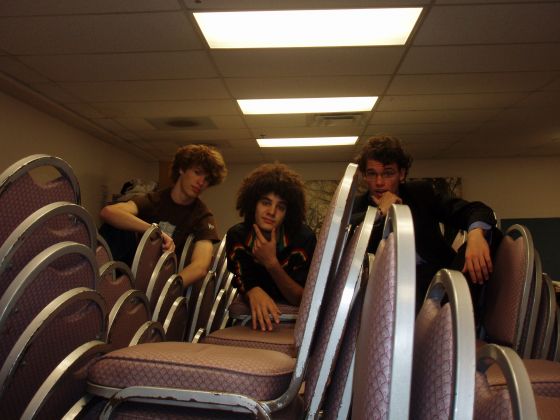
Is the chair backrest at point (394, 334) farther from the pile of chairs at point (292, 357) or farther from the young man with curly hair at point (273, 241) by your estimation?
the young man with curly hair at point (273, 241)

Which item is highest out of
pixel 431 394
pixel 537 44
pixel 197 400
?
pixel 537 44

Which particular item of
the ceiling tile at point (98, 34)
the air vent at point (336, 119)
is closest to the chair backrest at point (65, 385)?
the ceiling tile at point (98, 34)

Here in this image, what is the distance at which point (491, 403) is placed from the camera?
1.30ft

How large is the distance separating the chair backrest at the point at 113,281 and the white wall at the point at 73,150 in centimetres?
348

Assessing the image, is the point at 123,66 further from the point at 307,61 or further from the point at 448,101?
the point at 448,101

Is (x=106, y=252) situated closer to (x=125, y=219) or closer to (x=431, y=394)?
(x=125, y=219)

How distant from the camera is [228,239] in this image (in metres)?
2.04

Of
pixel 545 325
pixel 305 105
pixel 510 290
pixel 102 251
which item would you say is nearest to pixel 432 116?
pixel 305 105

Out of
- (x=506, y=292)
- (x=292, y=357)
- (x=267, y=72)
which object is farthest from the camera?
(x=267, y=72)

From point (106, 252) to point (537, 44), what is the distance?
10.2 feet

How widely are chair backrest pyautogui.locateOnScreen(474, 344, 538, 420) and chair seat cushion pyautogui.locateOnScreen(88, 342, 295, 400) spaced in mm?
416

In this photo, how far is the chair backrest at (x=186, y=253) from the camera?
213cm

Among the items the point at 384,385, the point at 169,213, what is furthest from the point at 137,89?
the point at 384,385

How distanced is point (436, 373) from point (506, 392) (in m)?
0.06
